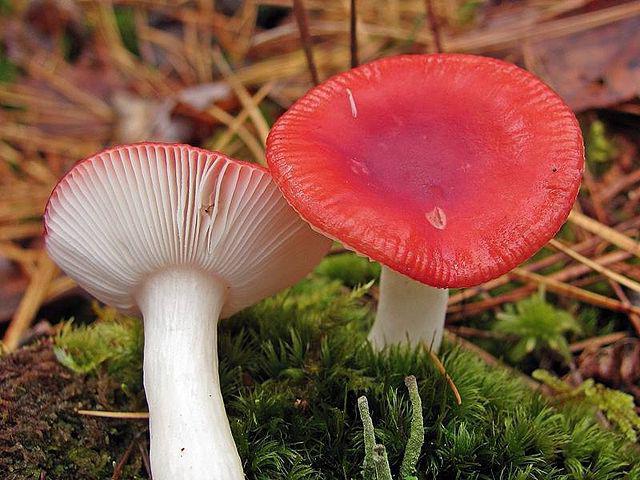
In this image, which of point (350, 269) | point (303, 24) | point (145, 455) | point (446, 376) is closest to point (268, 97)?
point (303, 24)

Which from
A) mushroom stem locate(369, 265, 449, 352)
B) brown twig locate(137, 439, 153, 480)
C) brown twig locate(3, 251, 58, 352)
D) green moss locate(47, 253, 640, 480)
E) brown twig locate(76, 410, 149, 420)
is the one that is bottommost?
brown twig locate(3, 251, 58, 352)

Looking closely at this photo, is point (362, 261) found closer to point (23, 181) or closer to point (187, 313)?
point (187, 313)

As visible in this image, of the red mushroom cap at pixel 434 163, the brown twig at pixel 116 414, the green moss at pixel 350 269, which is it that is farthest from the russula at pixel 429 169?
the brown twig at pixel 116 414

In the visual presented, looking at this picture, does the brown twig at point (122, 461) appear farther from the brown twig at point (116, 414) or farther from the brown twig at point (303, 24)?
the brown twig at point (303, 24)

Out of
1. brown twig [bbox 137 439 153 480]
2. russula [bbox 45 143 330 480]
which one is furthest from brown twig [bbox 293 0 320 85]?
brown twig [bbox 137 439 153 480]

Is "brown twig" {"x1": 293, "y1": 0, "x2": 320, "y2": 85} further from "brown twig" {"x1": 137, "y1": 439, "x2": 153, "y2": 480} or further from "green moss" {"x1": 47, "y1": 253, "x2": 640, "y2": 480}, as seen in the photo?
"brown twig" {"x1": 137, "y1": 439, "x2": 153, "y2": 480}

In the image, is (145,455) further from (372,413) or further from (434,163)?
(434,163)

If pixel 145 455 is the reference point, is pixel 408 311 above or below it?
above
